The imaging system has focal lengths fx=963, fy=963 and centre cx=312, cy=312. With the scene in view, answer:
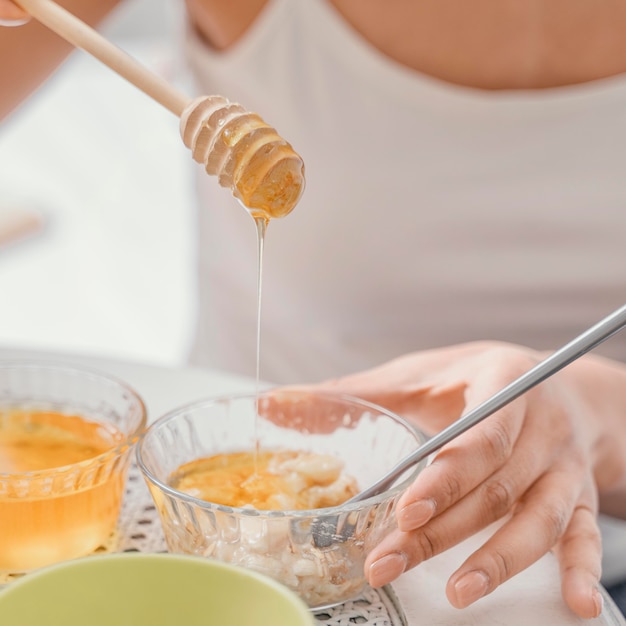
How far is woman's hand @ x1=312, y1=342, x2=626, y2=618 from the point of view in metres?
0.47

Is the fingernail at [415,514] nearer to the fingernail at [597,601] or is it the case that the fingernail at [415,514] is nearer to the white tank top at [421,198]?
the fingernail at [597,601]

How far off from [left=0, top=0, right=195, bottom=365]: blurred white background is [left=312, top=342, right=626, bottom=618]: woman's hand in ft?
3.41

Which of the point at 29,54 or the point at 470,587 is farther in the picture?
the point at 29,54

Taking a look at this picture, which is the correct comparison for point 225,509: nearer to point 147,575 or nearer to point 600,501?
point 147,575

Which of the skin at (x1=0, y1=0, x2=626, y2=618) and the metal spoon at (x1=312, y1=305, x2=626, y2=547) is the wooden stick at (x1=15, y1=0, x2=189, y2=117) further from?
the metal spoon at (x1=312, y1=305, x2=626, y2=547)

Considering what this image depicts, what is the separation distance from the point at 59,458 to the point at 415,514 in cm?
22

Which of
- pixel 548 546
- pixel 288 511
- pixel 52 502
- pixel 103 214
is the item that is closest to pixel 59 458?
pixel 52 502

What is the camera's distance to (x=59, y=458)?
1.86 feet

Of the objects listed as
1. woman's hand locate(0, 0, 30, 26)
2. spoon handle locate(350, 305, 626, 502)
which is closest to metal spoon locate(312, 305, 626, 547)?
spoon handle locate(350, 305, 626, 502)

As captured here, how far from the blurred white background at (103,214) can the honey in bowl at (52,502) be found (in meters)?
1.02

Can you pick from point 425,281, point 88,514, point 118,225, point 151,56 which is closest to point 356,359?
point 425,281

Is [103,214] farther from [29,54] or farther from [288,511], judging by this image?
[288,511]

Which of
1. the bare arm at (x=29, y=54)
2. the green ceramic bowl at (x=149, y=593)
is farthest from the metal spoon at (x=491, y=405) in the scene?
the bare arm at (x=29, y=54)

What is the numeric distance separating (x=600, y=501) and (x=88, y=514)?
0.37 metres
